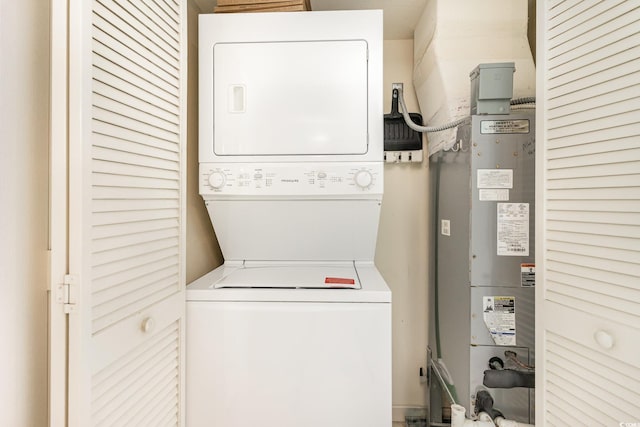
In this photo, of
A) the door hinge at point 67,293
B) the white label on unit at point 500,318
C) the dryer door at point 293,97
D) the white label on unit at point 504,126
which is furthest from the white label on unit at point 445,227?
the door hinge at point 67,293

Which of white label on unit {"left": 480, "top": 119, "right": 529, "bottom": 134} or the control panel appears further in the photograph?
the control panel

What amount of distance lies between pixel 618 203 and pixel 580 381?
20.6 inches

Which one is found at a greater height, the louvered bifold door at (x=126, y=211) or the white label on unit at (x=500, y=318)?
the louvered bifold door at (x=126, y=211)

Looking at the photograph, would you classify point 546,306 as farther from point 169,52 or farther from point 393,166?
point 169,52

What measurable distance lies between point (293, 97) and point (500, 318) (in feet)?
4.65

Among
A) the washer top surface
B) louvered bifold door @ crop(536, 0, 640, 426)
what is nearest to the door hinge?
the washer top surface

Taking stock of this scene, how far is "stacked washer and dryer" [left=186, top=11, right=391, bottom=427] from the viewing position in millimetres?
1332

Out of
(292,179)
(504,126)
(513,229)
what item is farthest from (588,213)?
(292,179)

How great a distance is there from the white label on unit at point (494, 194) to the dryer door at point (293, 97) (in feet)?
1.91

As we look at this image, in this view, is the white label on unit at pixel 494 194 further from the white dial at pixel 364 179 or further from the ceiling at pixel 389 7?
the ceiling at pixel 389 7

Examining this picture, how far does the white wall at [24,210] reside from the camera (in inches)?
31.0

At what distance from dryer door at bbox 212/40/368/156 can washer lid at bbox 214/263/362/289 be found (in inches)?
23.8

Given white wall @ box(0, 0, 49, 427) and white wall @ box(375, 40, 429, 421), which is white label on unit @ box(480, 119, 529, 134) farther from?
Answer: white wall @ box(0, 0, 49, 427)

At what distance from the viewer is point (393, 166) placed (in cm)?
231
